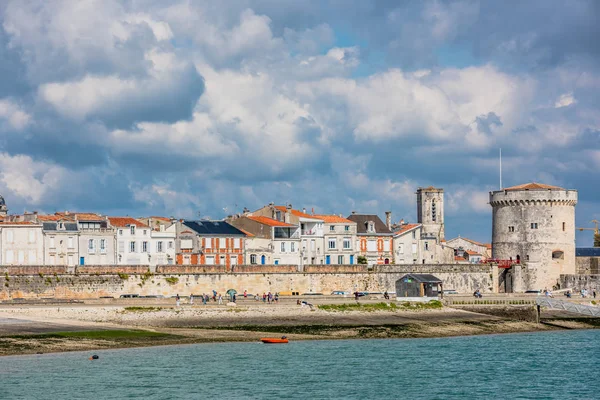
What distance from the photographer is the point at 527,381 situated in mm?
42719

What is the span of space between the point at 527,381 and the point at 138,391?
Answer: 16.4m

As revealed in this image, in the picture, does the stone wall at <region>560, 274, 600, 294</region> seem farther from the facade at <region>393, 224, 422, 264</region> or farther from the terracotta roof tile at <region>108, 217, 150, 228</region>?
the terracotta roof tile at <region>108, 217, 150, 228</region>

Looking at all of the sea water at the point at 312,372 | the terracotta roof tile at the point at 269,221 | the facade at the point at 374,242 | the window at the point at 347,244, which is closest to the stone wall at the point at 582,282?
the facade at the point at 374,242

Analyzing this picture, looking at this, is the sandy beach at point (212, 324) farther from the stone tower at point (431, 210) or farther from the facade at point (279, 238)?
the stone tower at point (431, 210)

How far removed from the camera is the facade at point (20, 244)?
73.5 metres

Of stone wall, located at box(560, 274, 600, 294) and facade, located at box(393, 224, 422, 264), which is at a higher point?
facade, located at box(393, 224, 422, 264)

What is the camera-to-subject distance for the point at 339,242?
86.7m

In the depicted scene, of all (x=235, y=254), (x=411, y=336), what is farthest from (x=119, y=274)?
(x=411, y=336)

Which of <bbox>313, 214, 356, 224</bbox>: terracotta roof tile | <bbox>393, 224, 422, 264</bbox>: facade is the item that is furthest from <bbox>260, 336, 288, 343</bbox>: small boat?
<bbox>393, 224, 422, 264</bbox>: facade

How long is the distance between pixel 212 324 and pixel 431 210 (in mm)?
62279

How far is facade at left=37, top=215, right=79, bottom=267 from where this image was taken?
7462 centimetres

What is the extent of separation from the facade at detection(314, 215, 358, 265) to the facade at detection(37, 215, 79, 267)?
20.4 m

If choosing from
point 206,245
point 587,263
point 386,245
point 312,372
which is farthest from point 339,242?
point 312,372

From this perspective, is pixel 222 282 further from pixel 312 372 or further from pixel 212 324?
pixel 312 372
